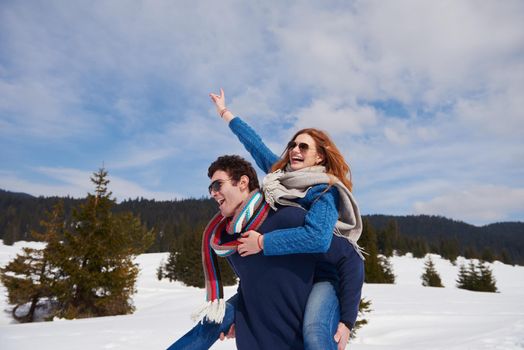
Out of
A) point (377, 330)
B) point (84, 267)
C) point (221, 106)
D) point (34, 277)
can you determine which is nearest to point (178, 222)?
point (34, 277)

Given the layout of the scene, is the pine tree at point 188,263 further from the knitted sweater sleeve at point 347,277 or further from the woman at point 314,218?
the knitted sweater sleeve at point 347,277

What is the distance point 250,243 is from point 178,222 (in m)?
116

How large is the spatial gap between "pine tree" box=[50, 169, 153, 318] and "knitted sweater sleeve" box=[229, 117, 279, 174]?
1509cm

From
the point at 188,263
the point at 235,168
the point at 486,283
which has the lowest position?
the point at 486,283

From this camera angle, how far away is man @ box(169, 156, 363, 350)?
2.11m

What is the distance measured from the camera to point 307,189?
2.32 m

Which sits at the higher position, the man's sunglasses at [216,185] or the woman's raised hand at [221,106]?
the woman's raised hand at [221,106]

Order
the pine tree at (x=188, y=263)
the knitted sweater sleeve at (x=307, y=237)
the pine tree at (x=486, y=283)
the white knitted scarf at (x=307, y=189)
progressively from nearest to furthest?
the knitted sweater sleeve at (x=307, y=237) → the white knitted scarf at (x=307, y=189) → the pine tree at (x=486, y=283) → the pine tree at (x=188, y=263)

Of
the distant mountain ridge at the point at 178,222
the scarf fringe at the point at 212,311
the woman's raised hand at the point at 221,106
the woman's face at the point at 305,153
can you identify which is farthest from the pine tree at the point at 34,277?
the distant mountain ridge at the point at 178,222

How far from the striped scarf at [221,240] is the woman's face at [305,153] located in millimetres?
501

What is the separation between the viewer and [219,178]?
2.29 meters

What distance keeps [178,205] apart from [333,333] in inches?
5712

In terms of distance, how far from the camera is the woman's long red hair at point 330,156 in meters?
2.52

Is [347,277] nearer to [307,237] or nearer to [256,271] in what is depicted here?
[307,237]
